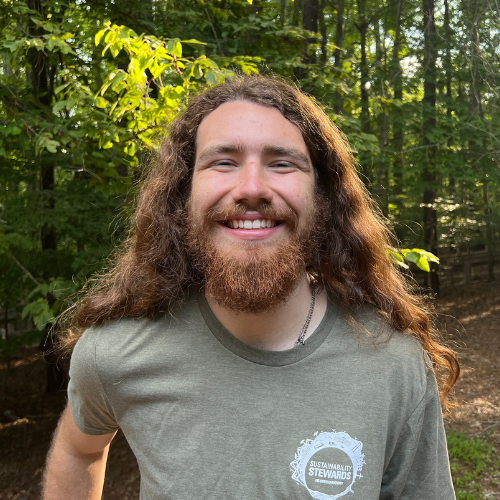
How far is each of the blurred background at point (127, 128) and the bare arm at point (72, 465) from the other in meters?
1.37

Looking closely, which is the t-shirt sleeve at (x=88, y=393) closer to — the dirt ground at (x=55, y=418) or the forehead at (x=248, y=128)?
the forehead at (x=248, y=128)

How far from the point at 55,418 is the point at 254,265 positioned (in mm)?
7041

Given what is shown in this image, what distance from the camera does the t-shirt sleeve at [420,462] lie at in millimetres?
1480

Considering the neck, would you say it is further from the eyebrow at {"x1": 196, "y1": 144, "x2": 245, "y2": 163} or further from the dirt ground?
the dirt ground

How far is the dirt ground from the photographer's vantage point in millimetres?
5918

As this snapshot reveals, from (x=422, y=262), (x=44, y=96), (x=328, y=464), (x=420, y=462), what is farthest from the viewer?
(x=44, y=96)

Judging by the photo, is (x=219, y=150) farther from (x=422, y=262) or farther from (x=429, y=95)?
(x=429, y=95)

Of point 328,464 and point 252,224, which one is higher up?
point 252,224

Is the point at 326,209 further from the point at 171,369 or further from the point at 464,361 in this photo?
the point at 464,361

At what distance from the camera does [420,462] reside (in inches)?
59.6

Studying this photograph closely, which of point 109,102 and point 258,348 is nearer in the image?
point 258,348

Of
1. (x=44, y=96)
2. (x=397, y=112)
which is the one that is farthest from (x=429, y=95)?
(x=44, y=96)

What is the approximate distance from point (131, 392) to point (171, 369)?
142 millimetres

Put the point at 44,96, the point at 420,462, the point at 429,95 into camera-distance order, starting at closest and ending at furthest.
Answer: the point at 420,462
the point at 44,96
the point at 429,95
